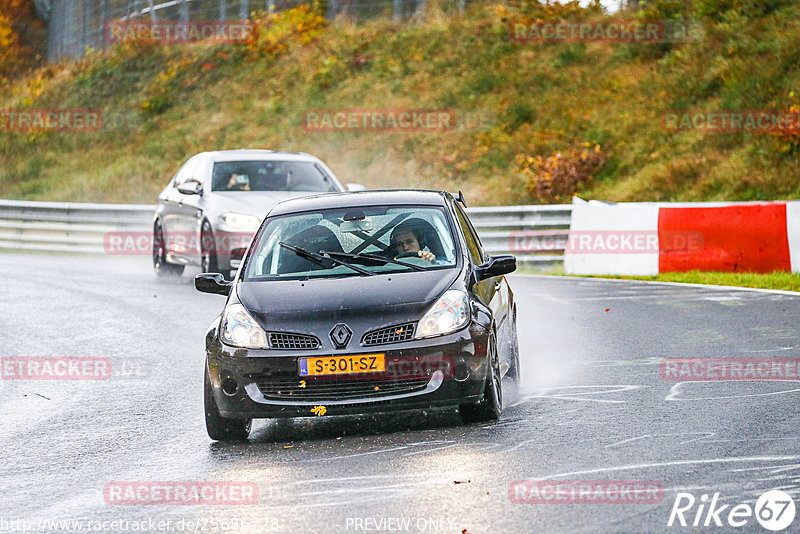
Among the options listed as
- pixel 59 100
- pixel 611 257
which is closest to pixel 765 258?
pixel 611 257

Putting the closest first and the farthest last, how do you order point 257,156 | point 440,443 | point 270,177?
1. point 440,443
2. point 270,177
3. point 257,156

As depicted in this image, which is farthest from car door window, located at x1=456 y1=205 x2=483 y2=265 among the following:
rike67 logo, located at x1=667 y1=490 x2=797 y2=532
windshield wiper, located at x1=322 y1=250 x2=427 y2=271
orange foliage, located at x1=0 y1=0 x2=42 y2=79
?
orange foliage, located at x1=0 y1=0 x2=42 y2=79

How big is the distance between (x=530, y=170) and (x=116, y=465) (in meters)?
24.1

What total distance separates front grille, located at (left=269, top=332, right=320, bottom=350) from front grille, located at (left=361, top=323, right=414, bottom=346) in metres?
0.30

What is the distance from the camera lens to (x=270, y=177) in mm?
18078

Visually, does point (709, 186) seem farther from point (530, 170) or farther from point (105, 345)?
point (105, 345)

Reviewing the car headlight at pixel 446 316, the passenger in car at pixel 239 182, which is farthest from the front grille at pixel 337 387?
the passenger in car at pixel 239 182

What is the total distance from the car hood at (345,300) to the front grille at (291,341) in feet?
0.12

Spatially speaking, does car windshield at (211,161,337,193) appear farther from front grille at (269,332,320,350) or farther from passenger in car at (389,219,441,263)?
front grille at (269,332,320,350)

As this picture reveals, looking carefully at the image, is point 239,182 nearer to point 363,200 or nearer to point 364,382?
point 363,200

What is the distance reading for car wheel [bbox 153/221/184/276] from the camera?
19641mm

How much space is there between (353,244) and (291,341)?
140 centimetres

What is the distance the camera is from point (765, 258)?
1755 cm

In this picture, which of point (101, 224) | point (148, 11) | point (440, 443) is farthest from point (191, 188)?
point (148, 11)
